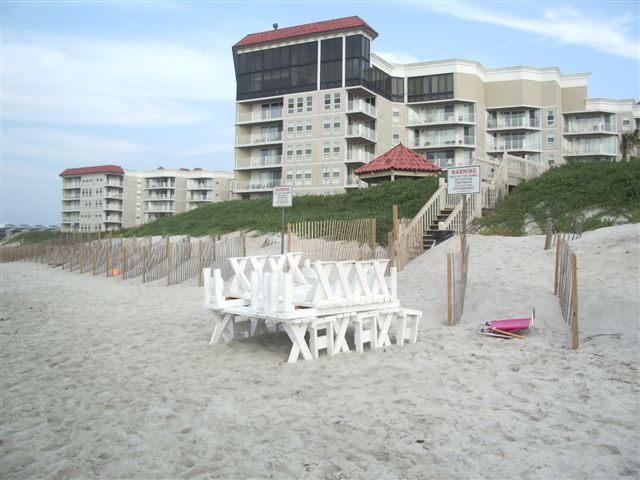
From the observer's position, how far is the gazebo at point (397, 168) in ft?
91.4

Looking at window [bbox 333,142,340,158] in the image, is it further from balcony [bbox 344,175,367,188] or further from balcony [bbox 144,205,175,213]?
balcony [bbox 144,205,175,213]

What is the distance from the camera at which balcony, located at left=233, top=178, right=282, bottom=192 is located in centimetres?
5223

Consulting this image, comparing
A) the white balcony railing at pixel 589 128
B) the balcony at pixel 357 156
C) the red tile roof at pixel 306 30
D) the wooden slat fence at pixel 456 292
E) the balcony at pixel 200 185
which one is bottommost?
the wooden slat fence at pixel 456 292

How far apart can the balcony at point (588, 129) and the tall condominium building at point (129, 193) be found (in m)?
56.9

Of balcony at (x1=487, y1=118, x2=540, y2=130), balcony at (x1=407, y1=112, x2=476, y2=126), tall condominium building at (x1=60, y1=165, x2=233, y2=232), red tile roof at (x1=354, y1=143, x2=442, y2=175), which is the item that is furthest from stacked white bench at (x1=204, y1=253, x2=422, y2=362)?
tall condominium building at (x1=60, y1=165, x2=233, y2=232)

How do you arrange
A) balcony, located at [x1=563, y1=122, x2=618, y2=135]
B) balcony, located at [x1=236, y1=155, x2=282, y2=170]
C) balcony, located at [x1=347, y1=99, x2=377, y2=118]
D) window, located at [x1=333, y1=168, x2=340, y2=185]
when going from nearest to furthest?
balcony, located at [x1=347, y1=99, x2=377, y2=118] → window, located at [x1=333, y1=168, x2=340, y2=185] → balcony, located at [x1=236, y1=155, x2=282, y2=170] → balcony, located at [x1=563, y1=122, x2=618, y2=135]

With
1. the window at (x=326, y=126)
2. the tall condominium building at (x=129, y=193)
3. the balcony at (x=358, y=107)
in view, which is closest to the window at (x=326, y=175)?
the window at (x=326, y=126)

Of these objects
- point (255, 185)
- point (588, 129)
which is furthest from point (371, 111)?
point (588, 129)

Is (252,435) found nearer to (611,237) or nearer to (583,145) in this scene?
(611,237)

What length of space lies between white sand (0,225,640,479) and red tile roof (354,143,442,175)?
18.3 m

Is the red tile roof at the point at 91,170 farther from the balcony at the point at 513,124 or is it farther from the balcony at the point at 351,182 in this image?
the balcony at the point at 513,124

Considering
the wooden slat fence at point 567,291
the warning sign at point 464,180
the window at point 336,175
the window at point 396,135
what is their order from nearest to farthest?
the wooden slat fence at point 567,291 → the warning sign at point 464,180 → the window at point 336,175 → the window at point 396,135

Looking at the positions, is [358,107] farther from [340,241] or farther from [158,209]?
[158,209]

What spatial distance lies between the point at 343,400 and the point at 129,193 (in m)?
95.8
